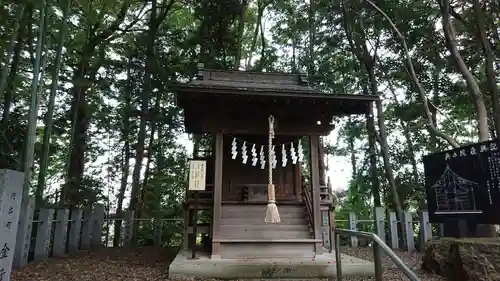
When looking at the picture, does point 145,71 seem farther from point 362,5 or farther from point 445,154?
point 445,154

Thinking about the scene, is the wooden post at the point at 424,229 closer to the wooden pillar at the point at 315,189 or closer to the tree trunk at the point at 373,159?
the tree trunk at the point at 373,159

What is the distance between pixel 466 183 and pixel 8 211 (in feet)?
21.8

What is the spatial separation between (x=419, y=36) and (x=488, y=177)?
733cm

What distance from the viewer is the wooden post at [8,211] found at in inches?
135

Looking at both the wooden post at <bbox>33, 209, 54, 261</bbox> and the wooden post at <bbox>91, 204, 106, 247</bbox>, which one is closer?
the wooden post at <bbox>33, 209, 54, 261</bbox>

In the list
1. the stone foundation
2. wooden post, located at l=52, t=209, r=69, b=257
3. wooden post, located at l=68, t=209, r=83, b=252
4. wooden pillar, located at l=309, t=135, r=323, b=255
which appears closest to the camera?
the stone foundation

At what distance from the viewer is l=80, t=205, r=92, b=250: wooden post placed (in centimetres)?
1041

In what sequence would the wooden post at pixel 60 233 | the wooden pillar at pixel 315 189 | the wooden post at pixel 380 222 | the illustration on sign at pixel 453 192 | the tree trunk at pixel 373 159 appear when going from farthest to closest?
the tree trunk at pixel 373 159, the wooden post at pixel 380 222, the wooden post at pixel 60 233, the wooden pillar at pixel 315 189, the illustration on sign at pixel 453 192

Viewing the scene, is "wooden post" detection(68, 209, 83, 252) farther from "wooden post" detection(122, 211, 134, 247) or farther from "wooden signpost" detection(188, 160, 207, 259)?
"wooden signpost" detection(188, 160, 207, 259)

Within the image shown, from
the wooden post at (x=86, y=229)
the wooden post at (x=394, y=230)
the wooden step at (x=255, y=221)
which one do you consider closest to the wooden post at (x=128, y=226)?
the wooden post at (x=86, y=229)

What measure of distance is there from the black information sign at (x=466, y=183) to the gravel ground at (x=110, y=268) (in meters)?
1.27

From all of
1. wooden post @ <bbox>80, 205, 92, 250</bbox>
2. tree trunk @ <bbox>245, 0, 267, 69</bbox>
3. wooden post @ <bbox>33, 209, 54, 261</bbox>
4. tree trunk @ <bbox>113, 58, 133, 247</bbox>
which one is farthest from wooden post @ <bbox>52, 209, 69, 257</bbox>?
tree trunk @ <bbox>245, 0, 267, 69</bbox>

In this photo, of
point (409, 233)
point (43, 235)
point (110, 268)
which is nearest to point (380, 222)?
point (409, 233)

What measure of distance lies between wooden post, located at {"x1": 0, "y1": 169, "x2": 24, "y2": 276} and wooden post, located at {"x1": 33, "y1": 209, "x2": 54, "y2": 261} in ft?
16.6
